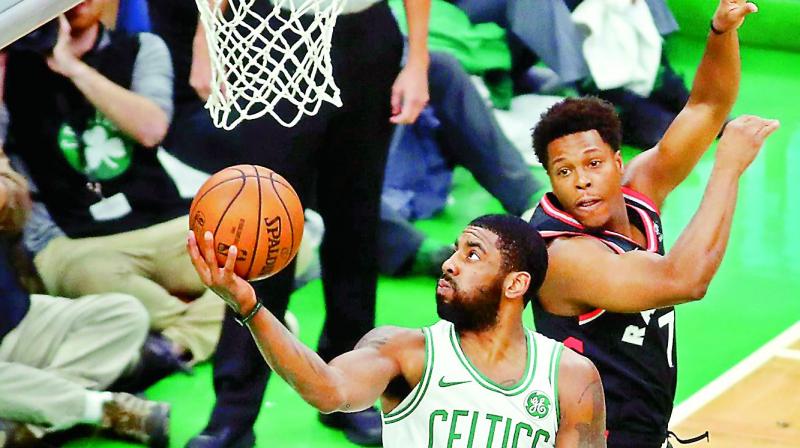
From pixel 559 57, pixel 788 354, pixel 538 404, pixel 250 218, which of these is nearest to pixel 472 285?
pixel 538 404

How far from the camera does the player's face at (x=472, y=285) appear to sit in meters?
3.21

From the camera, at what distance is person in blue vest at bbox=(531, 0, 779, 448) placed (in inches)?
137

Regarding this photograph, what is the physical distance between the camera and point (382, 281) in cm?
685

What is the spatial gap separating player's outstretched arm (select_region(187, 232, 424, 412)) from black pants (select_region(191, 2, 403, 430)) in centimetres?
199

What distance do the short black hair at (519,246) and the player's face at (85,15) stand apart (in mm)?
2532

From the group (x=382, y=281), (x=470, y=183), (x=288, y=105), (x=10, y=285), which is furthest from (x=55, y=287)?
(x=470, y=183)

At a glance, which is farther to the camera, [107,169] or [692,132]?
[107,169]

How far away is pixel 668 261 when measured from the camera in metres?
3.48

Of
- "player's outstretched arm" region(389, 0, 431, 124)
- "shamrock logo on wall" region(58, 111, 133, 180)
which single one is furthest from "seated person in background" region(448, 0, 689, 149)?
"shamrock logo on wall" region(58, 111, 133, 180)

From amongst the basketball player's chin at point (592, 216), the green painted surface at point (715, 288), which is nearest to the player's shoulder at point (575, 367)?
the basketball player's chin at point (592, 216)

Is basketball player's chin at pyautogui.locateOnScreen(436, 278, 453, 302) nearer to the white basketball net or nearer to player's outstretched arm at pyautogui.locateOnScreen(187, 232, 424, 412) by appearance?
player's outstretched arm at pyautogui.locateOnScreen(187, 232, 424, 412)

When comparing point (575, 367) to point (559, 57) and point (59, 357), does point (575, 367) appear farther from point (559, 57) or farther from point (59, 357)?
point (559, 57)

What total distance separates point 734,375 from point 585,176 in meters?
2.87

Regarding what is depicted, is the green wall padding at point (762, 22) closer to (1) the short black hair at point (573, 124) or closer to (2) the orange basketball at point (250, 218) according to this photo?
(1) the short black hair at point (573, 124)
